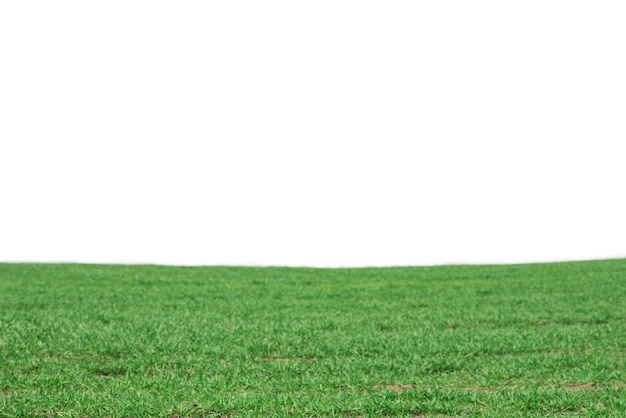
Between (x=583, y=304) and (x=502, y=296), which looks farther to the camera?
(x=502, y=296)

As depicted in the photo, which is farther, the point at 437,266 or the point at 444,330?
the point at 437,266

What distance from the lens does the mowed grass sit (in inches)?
320

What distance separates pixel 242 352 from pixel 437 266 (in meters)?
16.7

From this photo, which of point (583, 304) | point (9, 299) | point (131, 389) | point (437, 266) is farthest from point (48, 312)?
point (437, 266)

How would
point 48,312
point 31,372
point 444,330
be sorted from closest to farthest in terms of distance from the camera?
point 31,372, point 444,330, point 48,312

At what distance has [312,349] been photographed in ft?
36.9

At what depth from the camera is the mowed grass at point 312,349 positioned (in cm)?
812

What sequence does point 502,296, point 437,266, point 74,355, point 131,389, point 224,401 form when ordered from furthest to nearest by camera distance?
1. point 437,266
2. point 502,296
3. point 74,355
4. point 131,389
5. point 224,401

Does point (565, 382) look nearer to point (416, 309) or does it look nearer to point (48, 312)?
point (416, 309)

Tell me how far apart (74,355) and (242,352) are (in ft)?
8.07

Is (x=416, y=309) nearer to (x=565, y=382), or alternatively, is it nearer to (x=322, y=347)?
(x=322, y=347)

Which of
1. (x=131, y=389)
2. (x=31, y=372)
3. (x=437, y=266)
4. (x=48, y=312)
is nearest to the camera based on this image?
(x=131, y=389)

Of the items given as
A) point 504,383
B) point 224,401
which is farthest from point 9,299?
point 504,383

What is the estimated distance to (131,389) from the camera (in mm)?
8828
